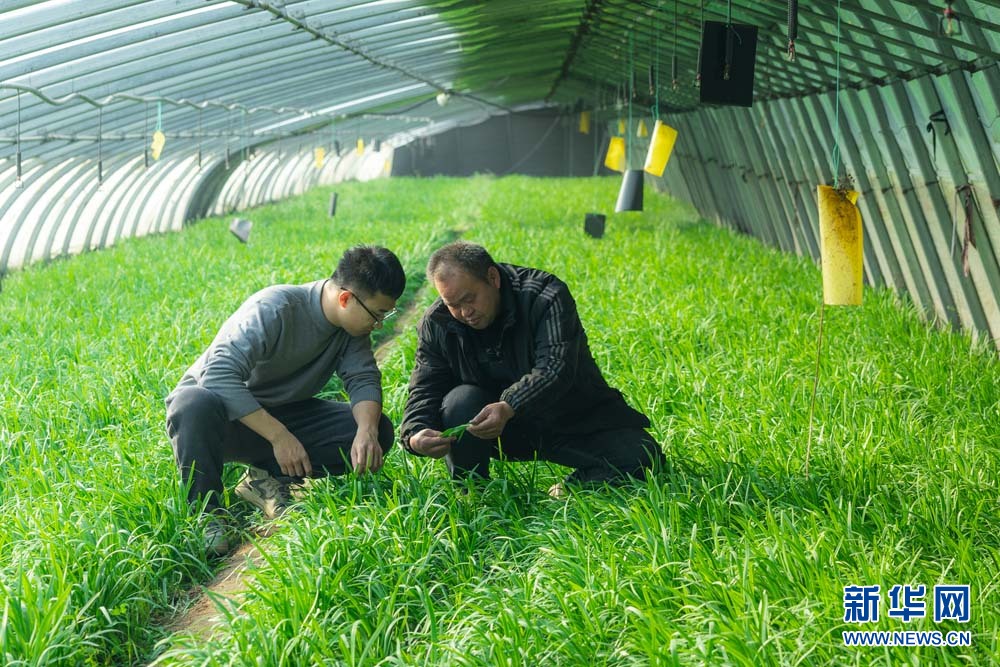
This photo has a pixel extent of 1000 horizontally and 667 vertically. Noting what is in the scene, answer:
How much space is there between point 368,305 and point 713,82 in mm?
2390

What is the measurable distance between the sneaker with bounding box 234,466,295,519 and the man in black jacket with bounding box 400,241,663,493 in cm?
51

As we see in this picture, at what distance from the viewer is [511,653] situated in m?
2.57

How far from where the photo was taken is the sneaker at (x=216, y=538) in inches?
143

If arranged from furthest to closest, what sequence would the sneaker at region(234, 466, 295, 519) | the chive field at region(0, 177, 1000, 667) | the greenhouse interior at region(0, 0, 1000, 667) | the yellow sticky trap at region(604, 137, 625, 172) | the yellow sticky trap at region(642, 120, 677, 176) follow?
1. the yellow sticky trap at region(604, 137, 625, 172)
2. the yellow sticky trap at region(642, 120, 677, 176)
3. the sneaker at region(234, 466, 295, 519)
4. the greenhouse interior at region(0, 0, 1000, 667)
5. the chive field at region(0, 177, 1000, 667)

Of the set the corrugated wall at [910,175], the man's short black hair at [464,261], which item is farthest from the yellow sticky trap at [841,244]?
the man's short black hair at [464,261]

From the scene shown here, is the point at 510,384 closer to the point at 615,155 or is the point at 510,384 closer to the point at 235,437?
the point at 235,437

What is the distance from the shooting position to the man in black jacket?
3604mm

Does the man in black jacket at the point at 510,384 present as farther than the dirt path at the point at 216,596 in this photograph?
Yes

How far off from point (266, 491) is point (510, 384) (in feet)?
3.18

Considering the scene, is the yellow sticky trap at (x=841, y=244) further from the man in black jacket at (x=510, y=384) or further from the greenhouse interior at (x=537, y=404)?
the man in black jacket at (x=510, y=384)

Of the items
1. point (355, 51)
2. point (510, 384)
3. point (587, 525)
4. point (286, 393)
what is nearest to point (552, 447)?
point (510, 384)

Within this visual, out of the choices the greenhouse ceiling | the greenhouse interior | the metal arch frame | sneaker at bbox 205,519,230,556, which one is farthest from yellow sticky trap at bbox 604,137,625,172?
sneaker at bbox 205,519,230,556

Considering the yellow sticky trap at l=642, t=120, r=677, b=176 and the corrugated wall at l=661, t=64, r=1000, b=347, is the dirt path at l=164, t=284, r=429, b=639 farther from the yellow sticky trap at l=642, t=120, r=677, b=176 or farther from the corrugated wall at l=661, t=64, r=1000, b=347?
the yellow sticky trap at l=642, t=120, r=677, b=176

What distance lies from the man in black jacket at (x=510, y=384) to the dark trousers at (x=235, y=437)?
0.32 m
